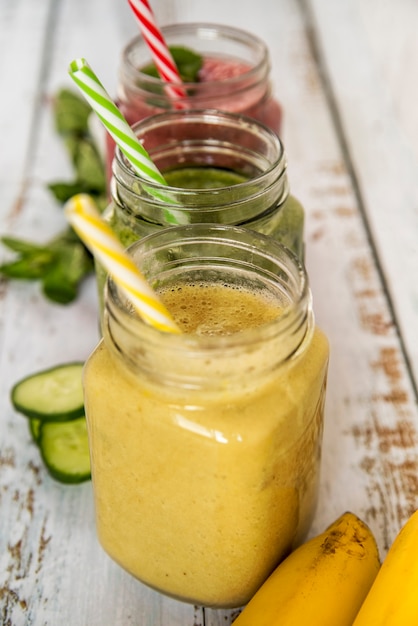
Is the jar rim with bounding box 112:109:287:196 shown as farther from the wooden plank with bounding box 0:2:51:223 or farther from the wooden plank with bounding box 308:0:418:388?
the wooden plank with bounding box 0:2:51:223

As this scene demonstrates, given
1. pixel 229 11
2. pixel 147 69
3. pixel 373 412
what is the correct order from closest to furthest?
pixel 373 412 < pixel 147 69 < pixel 229 11

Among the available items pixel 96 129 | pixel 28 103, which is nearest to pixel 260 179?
pixel 96 129

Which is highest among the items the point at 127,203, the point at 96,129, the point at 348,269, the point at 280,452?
the point at 127,203

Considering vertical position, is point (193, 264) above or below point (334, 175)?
above

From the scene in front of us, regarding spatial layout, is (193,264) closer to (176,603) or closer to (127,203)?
(127,203)

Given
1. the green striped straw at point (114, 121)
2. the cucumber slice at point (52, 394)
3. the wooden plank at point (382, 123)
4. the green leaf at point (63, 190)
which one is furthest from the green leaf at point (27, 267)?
the wooden plank at point (382, 123)

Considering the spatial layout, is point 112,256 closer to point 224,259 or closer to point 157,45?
point 224,259
